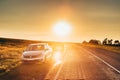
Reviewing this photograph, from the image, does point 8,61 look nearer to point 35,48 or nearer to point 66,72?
point 35,48

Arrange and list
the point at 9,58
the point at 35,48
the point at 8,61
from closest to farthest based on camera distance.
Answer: the point at 35,48 < the point at 8,61 < the point at 9,58

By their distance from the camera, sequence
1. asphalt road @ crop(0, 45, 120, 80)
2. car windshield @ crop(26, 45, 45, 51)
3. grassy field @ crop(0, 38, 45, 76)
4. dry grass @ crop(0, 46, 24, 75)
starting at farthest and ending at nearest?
car windshield @ crop(26, 45, 45, 51) → grassy field @ crop(0, 38, 45, 76) → dry grass @ crop(0, 46, 24, 75) → asphalt road @ crop(0, 45, 120, 80)

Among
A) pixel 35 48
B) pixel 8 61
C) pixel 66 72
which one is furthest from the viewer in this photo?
pixel 8 61

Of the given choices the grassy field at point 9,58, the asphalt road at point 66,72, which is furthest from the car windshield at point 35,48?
the asphalt road at point 66,72

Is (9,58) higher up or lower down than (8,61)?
higher up

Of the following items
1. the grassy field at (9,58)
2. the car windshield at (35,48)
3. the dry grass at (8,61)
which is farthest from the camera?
the car windshield at (35,48)

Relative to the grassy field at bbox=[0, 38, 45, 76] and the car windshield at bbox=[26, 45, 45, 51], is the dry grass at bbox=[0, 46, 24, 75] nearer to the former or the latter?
the grassy field at bbox=[0, 38, 45, 76]

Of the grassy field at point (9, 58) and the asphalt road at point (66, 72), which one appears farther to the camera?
the grassy field at point (9, 58)

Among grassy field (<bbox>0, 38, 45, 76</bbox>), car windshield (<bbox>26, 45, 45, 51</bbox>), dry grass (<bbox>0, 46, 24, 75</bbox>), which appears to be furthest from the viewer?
car windshield (<bbox>26, 45, 45, 51</bbox>)

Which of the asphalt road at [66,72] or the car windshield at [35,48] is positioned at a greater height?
the car windshield at [35,48]

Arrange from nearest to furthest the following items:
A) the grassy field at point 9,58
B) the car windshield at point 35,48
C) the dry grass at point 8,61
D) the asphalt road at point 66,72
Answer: the asphalt road at point 66,72 → the dry grass at point 8,61 → the grassy field at point 9,58 → the car windshield at point 35,48

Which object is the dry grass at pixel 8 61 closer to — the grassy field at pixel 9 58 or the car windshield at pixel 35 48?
the grassy field at pixel 9 58

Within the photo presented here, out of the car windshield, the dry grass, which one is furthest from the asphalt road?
the car windshield

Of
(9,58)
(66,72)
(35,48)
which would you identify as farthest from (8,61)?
(66,72)
